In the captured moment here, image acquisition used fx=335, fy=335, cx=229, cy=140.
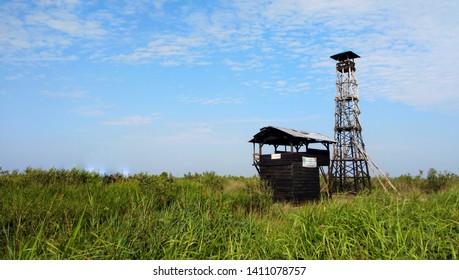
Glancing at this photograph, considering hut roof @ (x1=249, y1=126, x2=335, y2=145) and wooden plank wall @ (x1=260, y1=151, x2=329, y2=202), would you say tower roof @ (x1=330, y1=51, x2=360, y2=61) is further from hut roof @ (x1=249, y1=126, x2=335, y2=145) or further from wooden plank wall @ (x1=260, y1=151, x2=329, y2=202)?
wooden plank wall @ (x1=260, y1=151, x2=329, y2=202)

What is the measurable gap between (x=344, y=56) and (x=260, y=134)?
12255 mm

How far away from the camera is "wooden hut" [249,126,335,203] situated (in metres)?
23.3

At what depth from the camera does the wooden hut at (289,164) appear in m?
23.3

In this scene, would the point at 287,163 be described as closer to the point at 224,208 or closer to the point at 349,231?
the point at 224,208

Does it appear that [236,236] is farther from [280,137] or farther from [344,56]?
[344,56]

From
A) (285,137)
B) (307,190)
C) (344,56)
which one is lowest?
(307,190)

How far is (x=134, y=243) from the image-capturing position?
5.76 metres

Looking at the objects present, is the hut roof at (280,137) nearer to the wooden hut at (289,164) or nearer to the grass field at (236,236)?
the wooden hut at (289,164)

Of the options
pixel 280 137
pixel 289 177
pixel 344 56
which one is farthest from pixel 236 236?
pixel 344 56

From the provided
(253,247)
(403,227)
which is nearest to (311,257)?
(253,247)

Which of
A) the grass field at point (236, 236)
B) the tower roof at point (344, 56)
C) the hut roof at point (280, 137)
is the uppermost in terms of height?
the tower roof at point (344, 56)

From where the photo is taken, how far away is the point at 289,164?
2350 centimetres

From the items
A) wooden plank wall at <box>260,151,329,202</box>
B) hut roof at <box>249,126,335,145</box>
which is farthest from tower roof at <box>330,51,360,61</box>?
wooden plank wall at <box>260,151,329,202</box>

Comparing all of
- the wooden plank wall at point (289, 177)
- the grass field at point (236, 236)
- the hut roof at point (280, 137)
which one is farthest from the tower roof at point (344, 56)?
the grass field at point (236, 236)
